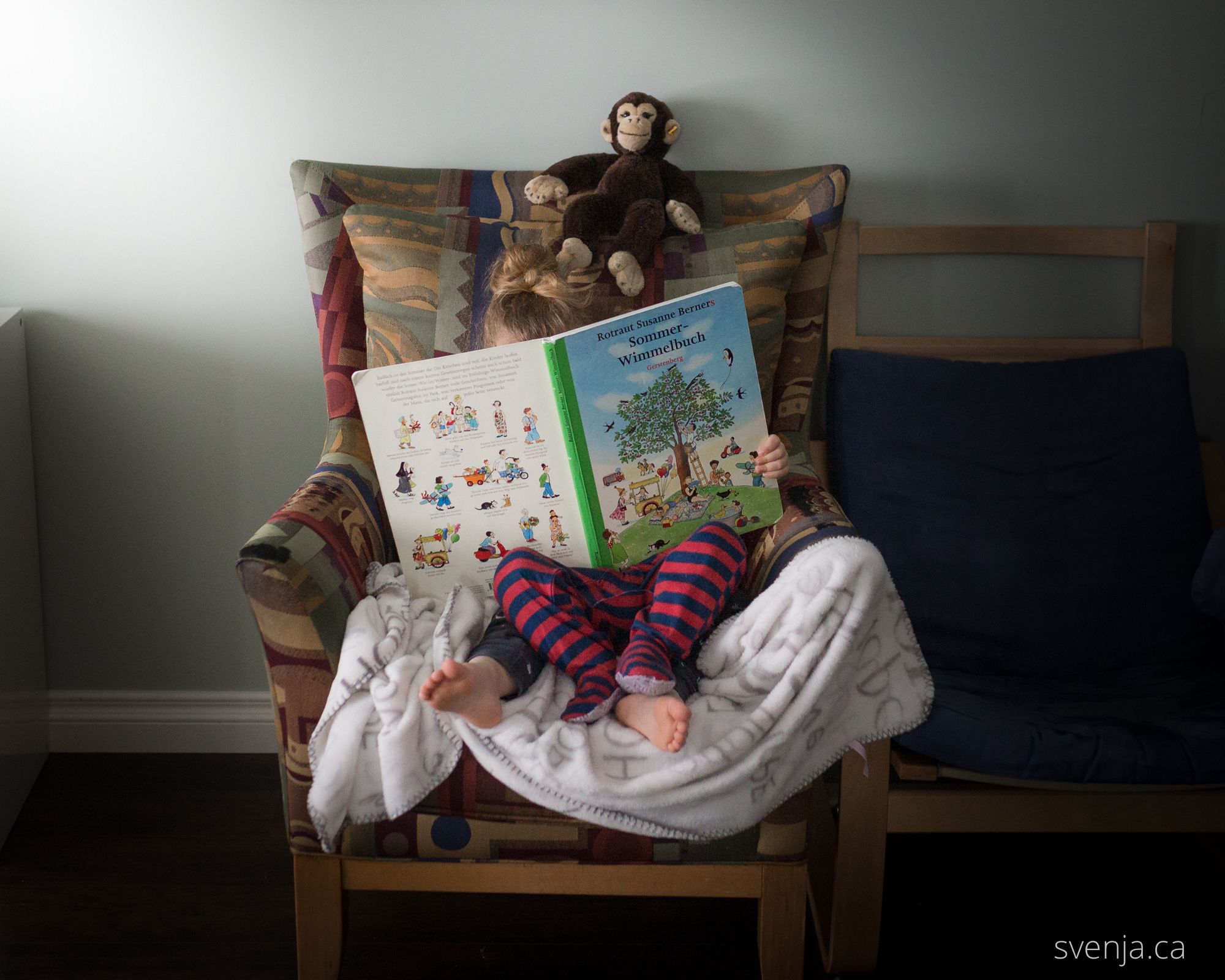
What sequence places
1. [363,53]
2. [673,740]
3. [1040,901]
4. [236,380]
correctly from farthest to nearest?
[236,380]
[363,53]
[1040,901]
[673,740]

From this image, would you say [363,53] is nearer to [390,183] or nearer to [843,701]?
[390,183]

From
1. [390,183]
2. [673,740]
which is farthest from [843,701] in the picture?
[390,183]

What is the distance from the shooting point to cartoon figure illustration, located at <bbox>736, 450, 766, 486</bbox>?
125 centimetres

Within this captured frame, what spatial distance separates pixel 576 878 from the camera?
1055mm

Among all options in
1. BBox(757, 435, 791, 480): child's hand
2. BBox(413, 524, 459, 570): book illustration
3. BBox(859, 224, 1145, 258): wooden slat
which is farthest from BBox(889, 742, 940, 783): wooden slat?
BBox(859, 224, 1145, 258): wooden slat

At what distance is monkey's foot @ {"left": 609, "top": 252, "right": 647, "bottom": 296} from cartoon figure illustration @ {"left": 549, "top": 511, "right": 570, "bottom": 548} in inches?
13.1

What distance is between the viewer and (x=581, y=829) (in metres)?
1.02

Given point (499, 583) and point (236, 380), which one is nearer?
point (499, 583)

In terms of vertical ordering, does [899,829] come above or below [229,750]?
above

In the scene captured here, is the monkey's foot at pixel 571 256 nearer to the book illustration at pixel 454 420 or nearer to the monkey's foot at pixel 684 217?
the monkey's foot at pixel 684 217

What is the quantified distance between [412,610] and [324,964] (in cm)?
41

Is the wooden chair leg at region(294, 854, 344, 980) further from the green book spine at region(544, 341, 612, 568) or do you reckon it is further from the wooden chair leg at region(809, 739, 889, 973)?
the wooden chair leg at region(809, 739, 889, 973)

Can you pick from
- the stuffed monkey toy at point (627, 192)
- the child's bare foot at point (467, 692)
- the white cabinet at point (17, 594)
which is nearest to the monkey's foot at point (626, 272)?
the stuffed monkey toy at point (627, 192)

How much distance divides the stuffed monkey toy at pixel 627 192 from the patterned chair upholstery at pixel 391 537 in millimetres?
54
